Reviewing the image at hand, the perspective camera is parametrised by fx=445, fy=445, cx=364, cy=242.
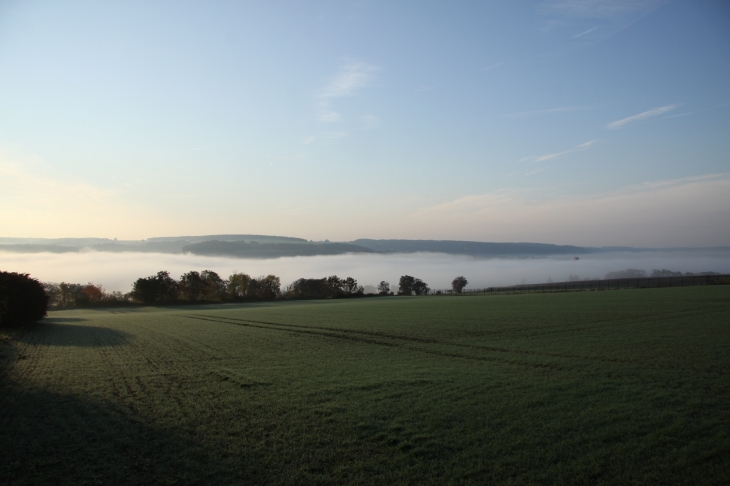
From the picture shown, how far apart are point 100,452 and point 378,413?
5.36 metres

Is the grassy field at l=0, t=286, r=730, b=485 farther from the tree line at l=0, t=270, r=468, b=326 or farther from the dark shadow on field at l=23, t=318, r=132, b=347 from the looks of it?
the tree line at l=0, t=270, r=468, b=326

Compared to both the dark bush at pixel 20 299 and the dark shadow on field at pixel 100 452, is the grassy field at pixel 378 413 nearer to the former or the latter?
the dark shadow on field at pixel 100 452

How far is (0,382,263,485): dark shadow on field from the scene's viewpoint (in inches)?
271

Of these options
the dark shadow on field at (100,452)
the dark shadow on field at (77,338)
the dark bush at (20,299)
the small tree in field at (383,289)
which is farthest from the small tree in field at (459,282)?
the dark shadow on field at (100,452)

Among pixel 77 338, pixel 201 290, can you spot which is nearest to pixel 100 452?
pixel 77 338

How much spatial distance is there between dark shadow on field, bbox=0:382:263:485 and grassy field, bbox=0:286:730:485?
0.04 m

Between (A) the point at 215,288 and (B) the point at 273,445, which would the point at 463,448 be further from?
(A) the point at 215,288

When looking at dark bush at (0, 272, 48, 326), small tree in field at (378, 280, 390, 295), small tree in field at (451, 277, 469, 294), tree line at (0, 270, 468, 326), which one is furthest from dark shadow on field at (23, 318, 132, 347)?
small tree in field at (451, 277, 469, 294)

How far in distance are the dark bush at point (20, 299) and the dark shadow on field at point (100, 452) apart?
24.3m

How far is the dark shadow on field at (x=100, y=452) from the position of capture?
22.5 ft

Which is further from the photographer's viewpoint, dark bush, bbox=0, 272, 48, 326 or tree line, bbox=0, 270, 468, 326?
tree line, bbox=0, 270, 468, 326

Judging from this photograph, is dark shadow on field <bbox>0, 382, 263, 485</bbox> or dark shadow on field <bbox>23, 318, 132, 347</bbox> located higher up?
dark shadow on field <bbox>0, 382, 263, 485</bbox>

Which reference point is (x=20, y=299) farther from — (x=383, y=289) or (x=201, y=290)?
(x=383, y=289)

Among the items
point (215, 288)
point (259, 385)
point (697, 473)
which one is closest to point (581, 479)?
point (697, 473)
